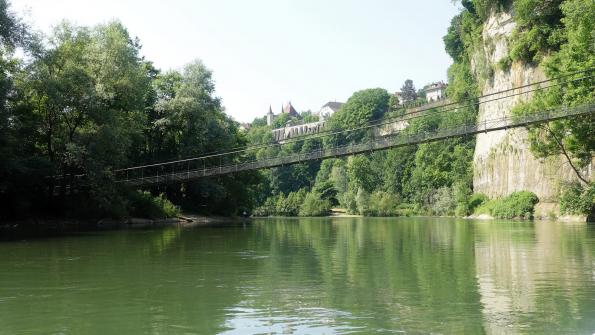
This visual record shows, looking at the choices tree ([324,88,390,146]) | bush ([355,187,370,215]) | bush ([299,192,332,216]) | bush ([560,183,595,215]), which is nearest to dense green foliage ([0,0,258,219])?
bush ([560,183,595,215])

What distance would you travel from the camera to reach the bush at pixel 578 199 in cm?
3866

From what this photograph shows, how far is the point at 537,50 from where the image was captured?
158ft

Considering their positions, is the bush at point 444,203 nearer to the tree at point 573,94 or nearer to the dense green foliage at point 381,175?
the dense green foliage at point 381,175

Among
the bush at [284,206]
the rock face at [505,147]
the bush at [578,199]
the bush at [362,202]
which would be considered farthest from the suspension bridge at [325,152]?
the bush at [284,206]

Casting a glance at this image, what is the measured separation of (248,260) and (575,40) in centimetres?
2918

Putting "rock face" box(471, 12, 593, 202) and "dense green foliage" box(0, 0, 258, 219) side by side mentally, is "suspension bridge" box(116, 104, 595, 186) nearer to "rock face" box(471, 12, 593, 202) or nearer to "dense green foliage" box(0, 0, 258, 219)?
"dense green foliage" box(0, 0, 258, 219)

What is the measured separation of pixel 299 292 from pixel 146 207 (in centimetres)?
3432

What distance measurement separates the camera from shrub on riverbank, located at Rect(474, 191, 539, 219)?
153 ft

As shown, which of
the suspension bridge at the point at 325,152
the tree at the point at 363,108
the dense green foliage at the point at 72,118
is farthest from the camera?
the tree at the point at 363,108

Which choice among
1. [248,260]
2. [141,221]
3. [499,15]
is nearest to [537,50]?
[499,15]

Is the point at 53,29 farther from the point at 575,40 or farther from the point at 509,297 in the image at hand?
the point at 509,297

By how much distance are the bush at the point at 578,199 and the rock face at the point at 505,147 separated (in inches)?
104

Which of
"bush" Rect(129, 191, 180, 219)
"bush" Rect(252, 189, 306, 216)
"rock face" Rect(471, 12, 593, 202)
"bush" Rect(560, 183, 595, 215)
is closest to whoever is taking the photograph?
"bush" Rect(560, 183, 595, 215)

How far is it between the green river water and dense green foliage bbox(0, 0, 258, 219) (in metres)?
17.2
